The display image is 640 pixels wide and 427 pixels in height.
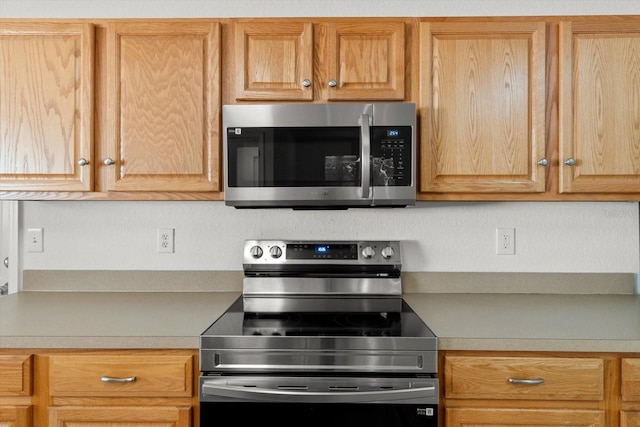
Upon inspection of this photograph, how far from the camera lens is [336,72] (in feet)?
5.55

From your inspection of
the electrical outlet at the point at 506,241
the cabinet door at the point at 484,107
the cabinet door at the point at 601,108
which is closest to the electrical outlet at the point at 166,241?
the cabinet door at the point at 484,107

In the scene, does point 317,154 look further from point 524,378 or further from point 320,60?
point 524,378

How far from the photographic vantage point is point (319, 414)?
1336 mm

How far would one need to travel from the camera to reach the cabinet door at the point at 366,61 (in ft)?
5.54

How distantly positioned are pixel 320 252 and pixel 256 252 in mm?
264

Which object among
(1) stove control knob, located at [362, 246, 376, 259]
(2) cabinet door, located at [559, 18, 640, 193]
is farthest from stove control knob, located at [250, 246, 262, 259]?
(2) cabinet door, located at [559, 18, 640, 193]

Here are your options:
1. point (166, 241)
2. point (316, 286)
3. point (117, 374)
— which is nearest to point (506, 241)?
point (316, 286)

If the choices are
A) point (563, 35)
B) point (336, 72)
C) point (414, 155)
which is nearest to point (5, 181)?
point (336, 72)

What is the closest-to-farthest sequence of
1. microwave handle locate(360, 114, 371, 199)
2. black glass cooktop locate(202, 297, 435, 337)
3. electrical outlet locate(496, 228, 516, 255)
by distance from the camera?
black glass cooktop locate(202, 297, 435, 337), microwave handle locate(360, 114, 371, 199), electrical outlet locate(496, 228, 516, 255)

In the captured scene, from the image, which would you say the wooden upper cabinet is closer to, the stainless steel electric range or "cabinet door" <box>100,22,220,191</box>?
"cabinet door" <box>100,22,220,191</box>

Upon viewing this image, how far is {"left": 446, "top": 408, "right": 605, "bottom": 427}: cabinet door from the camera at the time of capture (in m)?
1.34

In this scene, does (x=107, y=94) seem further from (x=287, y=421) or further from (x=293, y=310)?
(x=287, y=421)

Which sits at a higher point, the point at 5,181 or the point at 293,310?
the point at 5,181

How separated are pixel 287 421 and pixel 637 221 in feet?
5.52
